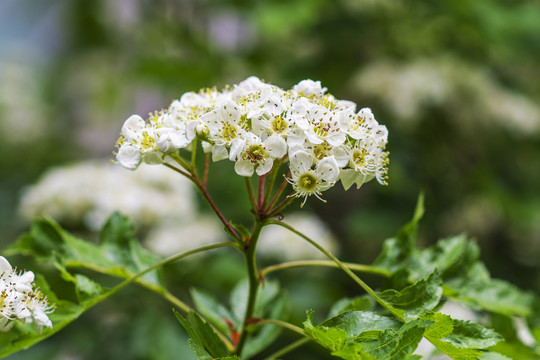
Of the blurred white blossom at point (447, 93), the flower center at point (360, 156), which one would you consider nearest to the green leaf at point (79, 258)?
the flower center at point (360, 156)

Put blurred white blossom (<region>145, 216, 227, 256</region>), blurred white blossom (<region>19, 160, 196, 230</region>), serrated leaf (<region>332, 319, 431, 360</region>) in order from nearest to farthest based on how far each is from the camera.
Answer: serrated leaf (<region>332, 319, 431, 360</region>) → blurred white blossom (<region>19, 160, 196, 230</region>) → blurred white blossom (<region>145, 216, 227, 256</region>)

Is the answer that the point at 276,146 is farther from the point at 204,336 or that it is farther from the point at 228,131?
the point at 204,336

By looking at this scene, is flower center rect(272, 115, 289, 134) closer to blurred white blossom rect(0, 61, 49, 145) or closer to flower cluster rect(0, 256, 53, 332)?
flower cluster rect(0, 256, 53, 332)

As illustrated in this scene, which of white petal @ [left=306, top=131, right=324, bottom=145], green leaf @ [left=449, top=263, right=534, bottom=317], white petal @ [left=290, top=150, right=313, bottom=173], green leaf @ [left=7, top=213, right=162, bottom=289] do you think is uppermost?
green leaf @ [left=449, top=263, right=534, bottom=317]

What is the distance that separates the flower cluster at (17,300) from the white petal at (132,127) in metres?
0.20

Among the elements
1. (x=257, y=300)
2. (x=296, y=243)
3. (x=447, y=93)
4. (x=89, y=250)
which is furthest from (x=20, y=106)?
(x=257, y=300)

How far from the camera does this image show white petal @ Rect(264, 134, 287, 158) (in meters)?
0.63

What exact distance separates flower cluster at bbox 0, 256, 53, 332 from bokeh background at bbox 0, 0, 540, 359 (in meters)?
0.75

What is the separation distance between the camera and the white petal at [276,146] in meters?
0.63

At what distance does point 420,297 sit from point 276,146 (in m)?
0.24

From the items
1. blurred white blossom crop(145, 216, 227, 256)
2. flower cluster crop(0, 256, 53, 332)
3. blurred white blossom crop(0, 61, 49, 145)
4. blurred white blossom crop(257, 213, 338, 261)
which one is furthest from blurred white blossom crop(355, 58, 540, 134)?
blurred white blossom crop(0, 61, 49, 145)

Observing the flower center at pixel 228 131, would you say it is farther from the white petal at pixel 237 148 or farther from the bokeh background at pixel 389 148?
the bokeh background at pixel 389 148

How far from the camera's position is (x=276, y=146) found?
63 cm

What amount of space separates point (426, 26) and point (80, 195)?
1332 mm
